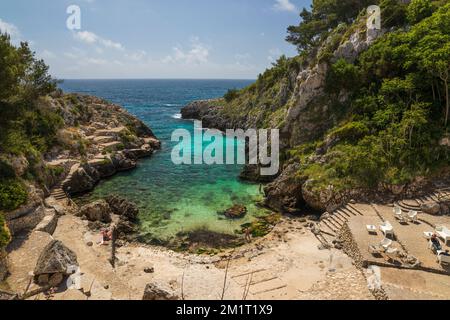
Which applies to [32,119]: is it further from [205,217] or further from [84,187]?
[205,217]

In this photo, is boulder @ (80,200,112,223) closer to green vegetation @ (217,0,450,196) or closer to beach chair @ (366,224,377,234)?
green vegetation @ (217,0,450,196)

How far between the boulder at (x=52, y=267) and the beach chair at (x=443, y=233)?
2520 centimetres

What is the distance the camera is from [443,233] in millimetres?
21547

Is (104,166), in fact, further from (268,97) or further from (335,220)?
(268,97)

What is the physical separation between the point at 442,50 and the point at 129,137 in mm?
46972

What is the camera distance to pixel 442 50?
2723 cm

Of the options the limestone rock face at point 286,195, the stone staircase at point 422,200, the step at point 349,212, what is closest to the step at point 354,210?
the step at point 349,212

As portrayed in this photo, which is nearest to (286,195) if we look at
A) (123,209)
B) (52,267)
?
(123,209)

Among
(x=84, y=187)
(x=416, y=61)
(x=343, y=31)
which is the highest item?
(x=343, y=31)

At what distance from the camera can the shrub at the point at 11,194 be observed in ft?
74.3

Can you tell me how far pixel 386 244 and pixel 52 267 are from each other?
21.5 m

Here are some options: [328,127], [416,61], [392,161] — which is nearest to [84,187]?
[328,127]

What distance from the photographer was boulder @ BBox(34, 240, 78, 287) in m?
17.3

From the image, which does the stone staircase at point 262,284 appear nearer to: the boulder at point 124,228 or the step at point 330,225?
the step at point 330,225
